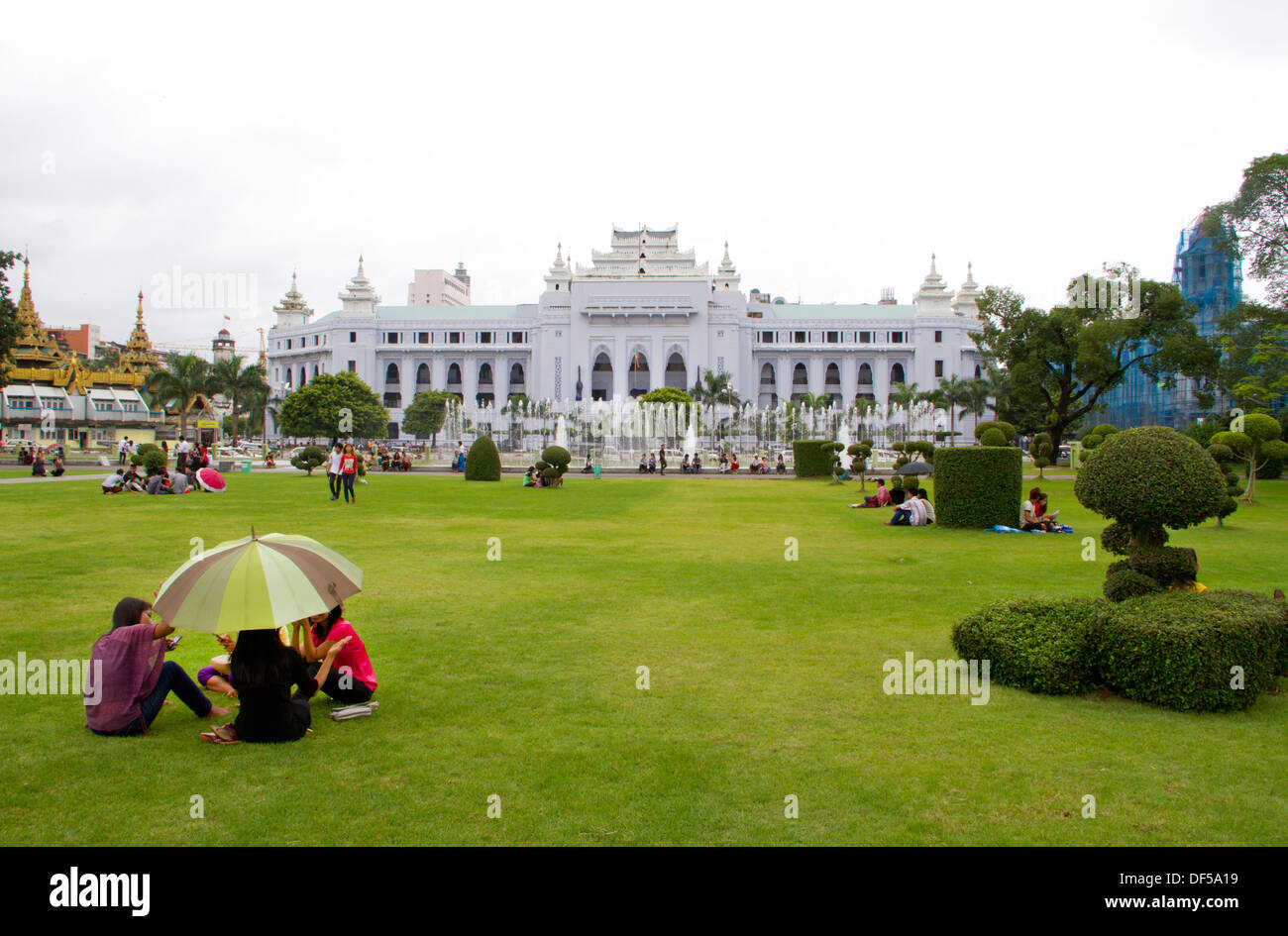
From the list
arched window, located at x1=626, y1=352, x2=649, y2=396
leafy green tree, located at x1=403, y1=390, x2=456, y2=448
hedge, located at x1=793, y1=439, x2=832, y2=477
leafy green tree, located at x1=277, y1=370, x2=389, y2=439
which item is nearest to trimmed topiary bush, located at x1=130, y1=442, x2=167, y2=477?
hedge, located at x1=793, y1=439, x2=832, y2=477

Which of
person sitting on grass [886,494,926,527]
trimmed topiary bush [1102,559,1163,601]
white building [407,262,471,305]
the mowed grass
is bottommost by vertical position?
the mowed grass

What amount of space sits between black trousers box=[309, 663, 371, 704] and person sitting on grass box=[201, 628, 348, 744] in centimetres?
46

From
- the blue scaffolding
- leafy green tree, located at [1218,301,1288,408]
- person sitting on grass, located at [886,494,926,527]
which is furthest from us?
the blue scaffolding

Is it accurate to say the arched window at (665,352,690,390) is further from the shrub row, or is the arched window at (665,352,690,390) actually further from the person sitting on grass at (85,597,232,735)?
the person sitting on grass at (85,597,232,735)

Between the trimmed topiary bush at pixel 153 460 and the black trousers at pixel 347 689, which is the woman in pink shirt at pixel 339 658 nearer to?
the black trousers at pixel 347 689

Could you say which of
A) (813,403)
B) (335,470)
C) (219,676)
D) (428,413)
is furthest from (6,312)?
(813,403)

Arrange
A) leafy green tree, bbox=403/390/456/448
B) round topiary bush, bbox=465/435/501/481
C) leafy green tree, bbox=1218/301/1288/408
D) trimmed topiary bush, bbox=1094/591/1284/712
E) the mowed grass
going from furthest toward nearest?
leafy green tree, bbox=403/390/456/448, round topiary bush, bbox=465/435/501/481, leafy green tree, bbox=1218/301/1288/408, trimmed topiary bush, bbox=1094/591/1284/712, the mowed grass

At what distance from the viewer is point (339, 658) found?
5.93m

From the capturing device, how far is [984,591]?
9945mm

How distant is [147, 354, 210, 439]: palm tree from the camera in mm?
51719

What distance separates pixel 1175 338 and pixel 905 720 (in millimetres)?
34880

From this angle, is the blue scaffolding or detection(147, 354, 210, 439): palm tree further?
detection(147, 354, 210, 439): palm tree

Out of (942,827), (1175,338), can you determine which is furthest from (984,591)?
(1175,338)
